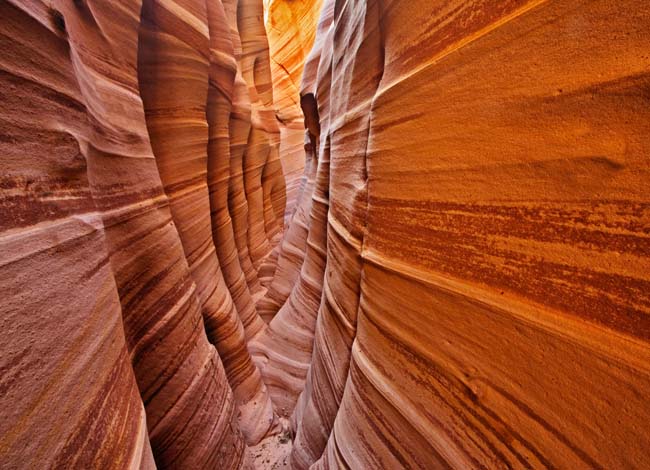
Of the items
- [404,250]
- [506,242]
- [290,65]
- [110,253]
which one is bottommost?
[110,253]

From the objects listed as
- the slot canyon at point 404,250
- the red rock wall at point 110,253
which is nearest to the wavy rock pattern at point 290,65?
the red rock wall at point 110,253

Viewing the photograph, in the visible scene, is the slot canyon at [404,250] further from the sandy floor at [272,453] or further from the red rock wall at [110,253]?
the sandy floor at [272,453]

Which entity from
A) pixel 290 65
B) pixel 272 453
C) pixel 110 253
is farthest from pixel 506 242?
pixel 290 65

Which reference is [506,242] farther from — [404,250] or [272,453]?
[272,453]

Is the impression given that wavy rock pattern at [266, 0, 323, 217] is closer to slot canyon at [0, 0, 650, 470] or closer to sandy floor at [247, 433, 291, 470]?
sandy floor at [247, 433, 291, 470]

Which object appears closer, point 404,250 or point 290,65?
point 404,250

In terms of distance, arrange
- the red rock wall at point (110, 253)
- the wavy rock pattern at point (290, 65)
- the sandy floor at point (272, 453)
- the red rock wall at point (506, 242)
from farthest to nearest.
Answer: the wavy rock pattern at point (290, 65), the sandy floor at point (272, 453), the red rock wall at point (110, 253), the red rock wall at point (506, 242)

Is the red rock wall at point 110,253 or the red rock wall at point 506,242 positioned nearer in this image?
the red rock wall at point 506,242

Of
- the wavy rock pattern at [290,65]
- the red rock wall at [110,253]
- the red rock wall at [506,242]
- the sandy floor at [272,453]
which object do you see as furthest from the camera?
the wavy rock pattern at [290,65]

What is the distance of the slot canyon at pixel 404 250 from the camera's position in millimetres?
521

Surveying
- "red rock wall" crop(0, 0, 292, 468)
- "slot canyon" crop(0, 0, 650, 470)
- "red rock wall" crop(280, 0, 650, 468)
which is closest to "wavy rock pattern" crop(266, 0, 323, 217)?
"red rock wall" crop(0, 0, 292, 468)

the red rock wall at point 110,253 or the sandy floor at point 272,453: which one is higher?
the red rock wall at point 110,253

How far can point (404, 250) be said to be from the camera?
0.95m

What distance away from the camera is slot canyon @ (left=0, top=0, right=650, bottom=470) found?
1.71ft
